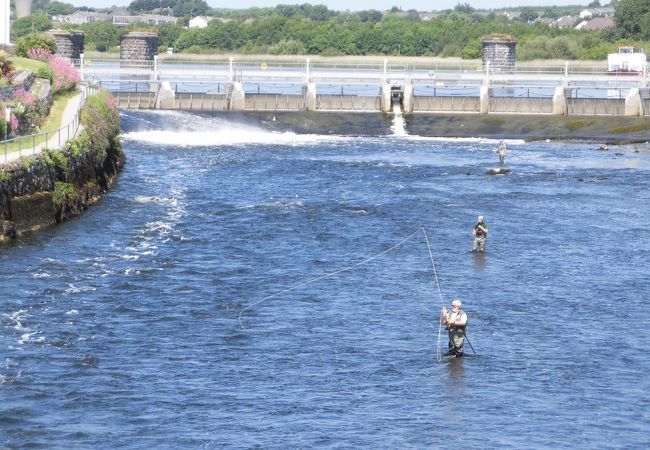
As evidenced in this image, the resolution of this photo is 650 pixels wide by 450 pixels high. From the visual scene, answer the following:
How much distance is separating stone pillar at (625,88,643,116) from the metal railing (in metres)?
43.1

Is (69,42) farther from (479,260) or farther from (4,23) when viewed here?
(479,260)

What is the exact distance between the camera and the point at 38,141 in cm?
5209

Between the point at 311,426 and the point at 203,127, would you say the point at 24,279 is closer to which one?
the point at 311,426

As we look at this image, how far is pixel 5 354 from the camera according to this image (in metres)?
32.5

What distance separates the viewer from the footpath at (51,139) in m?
47.2

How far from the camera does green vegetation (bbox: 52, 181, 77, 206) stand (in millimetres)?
48750

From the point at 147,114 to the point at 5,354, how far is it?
195ft

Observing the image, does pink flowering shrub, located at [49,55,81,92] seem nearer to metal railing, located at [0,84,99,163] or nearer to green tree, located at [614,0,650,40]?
metal railing, located at [0,84,99,163]

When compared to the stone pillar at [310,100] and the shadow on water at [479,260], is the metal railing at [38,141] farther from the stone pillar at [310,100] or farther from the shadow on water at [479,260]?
the stone pillar at [310,100]

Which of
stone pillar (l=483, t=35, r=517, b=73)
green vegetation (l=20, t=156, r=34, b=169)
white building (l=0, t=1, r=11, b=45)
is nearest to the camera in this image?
green vegetation (l=20, t=156, r=34, b=169)

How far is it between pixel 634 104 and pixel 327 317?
57487mm

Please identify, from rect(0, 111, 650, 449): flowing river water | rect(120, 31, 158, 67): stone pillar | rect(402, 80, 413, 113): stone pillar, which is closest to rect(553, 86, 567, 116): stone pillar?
rect(402, 80, 413, 113): stone pillar

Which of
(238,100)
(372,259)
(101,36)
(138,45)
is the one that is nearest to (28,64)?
(238,100)

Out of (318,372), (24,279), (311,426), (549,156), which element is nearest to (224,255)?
(24,279)
